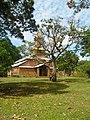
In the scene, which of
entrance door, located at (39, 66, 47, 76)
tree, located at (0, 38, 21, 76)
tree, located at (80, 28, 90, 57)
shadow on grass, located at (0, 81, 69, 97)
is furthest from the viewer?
entrance door, located at (39, 66, 47, 76)

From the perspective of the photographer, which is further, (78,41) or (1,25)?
(78,41)

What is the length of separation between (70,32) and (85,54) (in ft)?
14.0

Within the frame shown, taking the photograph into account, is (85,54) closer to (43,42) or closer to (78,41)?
(78,41)

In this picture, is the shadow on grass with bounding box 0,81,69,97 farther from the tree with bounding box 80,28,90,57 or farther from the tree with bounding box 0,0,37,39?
the tree with bounding box 80,28,90,57

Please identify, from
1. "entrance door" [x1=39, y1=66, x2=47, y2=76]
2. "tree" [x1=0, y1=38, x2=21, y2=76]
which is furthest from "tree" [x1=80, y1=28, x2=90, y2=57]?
"entrance door" [x1=39, y1=66, x2=47, y2=76]

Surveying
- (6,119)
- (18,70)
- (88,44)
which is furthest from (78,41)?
(6,119)

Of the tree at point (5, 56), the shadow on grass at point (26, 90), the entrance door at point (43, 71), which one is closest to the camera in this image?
the shadow on grass at point (26, 90)

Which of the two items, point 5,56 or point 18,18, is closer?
point 18,18

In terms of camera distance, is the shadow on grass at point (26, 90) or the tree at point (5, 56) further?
the tree at point (5, 56)

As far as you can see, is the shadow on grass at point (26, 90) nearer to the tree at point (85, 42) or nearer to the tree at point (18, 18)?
the tree at point (18, 18)

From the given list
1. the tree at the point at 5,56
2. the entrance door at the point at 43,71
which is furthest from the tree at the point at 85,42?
the entrance door at the point at 43,71

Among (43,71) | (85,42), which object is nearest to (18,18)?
(85,42)

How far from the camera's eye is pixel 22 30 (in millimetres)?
27859

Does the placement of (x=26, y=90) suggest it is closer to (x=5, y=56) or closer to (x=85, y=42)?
(x=5, y=56)
